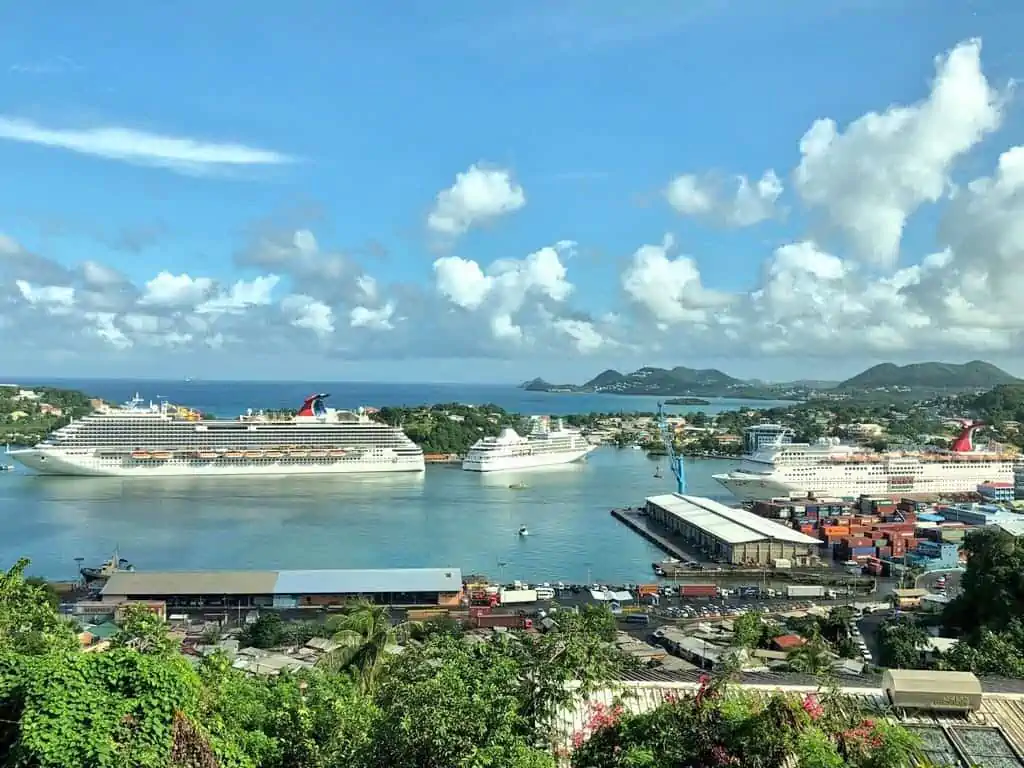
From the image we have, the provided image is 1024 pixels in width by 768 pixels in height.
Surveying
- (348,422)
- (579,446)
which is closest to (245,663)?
(348,422)

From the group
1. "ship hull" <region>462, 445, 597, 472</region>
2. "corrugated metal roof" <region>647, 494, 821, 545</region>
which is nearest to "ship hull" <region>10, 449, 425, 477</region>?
"ship hull" <region>462, 445, 597, 472</region>

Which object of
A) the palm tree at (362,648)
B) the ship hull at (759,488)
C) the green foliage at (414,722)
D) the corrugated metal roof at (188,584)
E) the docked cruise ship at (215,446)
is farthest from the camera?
the docked cruise ship at (215,446)

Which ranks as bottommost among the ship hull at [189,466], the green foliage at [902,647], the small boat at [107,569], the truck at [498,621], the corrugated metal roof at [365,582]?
the truck at [498,621]

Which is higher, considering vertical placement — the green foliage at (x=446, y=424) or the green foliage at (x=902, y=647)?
the green foliage at (x=446, y=424)

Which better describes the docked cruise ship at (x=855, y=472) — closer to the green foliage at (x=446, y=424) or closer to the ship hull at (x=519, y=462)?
the ship hull at (x=519, y=462)

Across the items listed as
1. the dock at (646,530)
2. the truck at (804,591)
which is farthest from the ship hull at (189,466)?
the truck at (804,591)

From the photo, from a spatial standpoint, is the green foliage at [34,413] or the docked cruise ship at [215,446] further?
the green foliage at [34,413]
